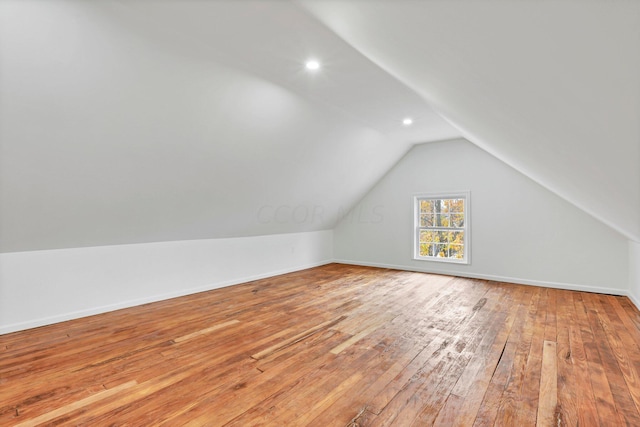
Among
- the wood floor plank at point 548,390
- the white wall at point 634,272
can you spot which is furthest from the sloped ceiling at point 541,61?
the white wall at point 634,272

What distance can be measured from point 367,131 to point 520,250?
329 centimetres

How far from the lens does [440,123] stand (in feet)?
15.6

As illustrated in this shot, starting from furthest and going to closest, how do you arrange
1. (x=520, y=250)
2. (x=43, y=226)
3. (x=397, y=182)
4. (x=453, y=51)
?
(x=397, y=182)
(x=520, y=250)
(x=43, y=226)
(x=453, y=51)

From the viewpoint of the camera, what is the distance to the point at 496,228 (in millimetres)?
5402

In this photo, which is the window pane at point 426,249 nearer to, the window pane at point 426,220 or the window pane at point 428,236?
the window pane at point 428,236

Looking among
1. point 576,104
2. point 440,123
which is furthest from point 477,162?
point 576,104

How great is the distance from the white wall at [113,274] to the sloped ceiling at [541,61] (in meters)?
3.70

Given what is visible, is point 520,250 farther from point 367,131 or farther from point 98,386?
point 98,386

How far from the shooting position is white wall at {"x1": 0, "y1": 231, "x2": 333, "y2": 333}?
3.19m

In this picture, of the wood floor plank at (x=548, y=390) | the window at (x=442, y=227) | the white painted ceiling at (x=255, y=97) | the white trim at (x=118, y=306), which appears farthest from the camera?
the window at (x=442, y=227)

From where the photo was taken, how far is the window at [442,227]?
581cm

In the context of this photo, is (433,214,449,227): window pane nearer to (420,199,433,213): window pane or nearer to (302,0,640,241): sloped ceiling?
(420,199,433,213): window pane

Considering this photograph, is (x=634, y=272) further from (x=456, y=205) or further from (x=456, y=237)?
(x=456, y=205)

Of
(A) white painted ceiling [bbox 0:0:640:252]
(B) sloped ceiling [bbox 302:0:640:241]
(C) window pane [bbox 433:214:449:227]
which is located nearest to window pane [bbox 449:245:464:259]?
(C) window pane [bbox 433:214:449:227]
